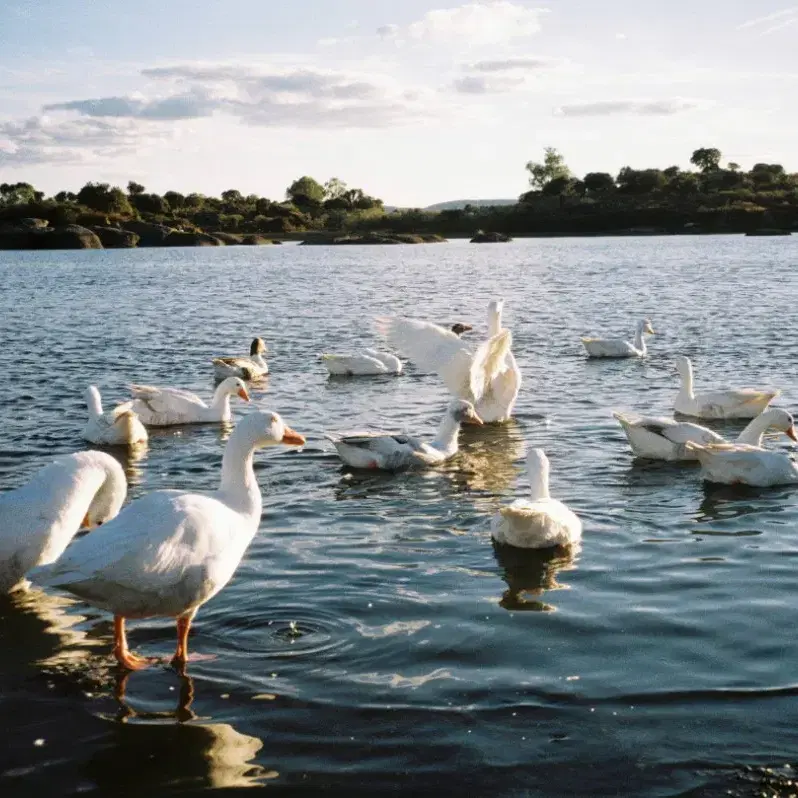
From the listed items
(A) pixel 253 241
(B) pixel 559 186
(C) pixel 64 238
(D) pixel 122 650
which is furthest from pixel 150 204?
(D) pixel 122 650

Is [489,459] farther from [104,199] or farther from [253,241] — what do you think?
[104,199]

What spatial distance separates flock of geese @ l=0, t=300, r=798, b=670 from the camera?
650 centimetres

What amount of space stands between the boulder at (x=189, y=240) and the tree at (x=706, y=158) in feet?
289

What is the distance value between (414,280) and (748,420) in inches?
1416

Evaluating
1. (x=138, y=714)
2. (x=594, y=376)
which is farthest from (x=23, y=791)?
(x=594, y=376)

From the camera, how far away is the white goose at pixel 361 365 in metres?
19.3

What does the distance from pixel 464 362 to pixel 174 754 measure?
9.15 meters

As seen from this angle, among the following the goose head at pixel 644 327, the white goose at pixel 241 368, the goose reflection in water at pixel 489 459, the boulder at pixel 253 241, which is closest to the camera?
the goose reflection in water at pixel 489 459

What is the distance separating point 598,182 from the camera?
155 m

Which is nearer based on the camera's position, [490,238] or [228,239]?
[490,238]

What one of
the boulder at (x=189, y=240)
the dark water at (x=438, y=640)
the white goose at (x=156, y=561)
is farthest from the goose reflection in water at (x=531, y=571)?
the boulder at (x=189, y=240)

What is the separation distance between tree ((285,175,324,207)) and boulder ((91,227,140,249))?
75.6 m

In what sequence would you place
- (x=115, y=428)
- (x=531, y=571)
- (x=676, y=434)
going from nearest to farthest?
(x=531, y=571) → (x=676, y=434) → (x=115, y=428)

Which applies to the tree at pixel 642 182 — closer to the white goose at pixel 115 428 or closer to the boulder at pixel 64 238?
the boulder at pixel 64 238
